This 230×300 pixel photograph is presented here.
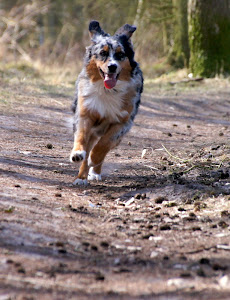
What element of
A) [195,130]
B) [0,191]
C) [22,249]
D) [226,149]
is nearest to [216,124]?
[195,130]

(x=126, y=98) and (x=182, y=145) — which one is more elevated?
(x=126, y=98)

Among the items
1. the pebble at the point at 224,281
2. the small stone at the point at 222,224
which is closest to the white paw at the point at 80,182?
the small stone at the point at 222,224

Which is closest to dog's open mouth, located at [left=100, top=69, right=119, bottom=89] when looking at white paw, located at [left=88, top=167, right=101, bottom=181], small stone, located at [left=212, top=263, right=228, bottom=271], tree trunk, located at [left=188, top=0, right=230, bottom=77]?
white paw, located at [left=88, top=167, right=101, bottom=181]

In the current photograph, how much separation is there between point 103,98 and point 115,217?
7.07 ft

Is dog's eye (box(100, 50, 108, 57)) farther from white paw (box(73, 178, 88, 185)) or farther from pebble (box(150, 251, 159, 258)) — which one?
pebble (box(150, 251, 159, 258))

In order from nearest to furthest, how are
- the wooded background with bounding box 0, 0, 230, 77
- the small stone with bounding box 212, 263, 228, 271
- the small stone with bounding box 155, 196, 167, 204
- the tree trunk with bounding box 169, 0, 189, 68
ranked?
the small stone with bounding box 212, 263, 228, 271
the small stone with bounding box 155, 196, 167, 204
the wooded background with bounding box 0, 0, 230, 77
the tree trunk with bounding box 169, 0, 189, 68

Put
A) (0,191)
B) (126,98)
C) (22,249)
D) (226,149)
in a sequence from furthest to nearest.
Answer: (226,149), (126,98), (0,191), (22,249)

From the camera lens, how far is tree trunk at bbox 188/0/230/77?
48.8ft

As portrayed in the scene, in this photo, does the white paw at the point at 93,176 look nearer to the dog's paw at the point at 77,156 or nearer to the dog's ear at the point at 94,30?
the dog's paw at the point at 77,156

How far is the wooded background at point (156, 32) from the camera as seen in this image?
1506 centimetres

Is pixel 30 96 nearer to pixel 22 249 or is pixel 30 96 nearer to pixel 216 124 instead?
pixel 216 124

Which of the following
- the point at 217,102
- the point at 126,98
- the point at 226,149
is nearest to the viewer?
the point at 126,98

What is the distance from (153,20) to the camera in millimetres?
18953

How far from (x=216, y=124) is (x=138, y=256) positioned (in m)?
7.36
